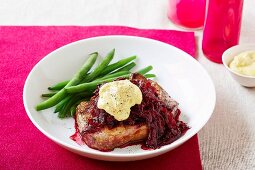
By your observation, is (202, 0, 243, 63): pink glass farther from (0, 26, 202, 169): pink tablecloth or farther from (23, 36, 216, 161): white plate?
(23, 36, 216, 161): white plate

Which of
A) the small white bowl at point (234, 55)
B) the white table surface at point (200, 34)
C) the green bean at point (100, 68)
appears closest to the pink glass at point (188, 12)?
the white table surface at point (200, 34)

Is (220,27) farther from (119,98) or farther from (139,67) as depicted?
(119,98)

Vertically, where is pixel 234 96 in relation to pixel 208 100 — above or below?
below

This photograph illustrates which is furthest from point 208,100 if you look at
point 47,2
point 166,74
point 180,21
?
point 47,2

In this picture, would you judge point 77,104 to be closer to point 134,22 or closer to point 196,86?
point 196,86


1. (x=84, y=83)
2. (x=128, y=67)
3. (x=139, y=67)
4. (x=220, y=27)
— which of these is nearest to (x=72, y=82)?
(x=84, y=83)

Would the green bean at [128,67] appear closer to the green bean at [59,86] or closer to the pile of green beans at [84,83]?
the pile of green beans at [84,83]
